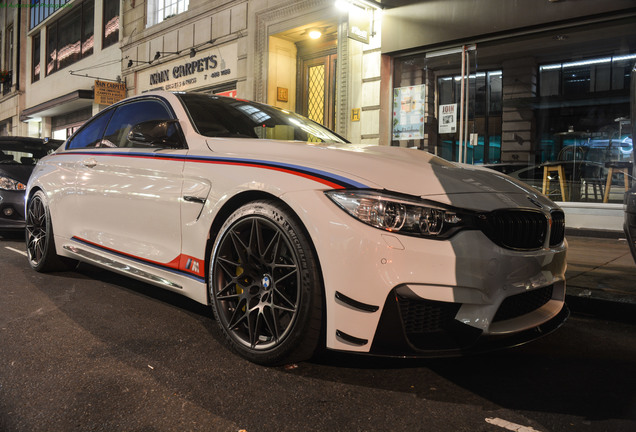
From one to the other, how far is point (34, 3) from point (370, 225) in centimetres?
2983

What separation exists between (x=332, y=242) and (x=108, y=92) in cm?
1621

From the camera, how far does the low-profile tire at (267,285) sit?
2207 millimetres

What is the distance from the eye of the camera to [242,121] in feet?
11.1

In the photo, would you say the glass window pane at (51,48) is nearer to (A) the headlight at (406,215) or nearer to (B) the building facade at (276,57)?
(B) the building facade at (276,57)

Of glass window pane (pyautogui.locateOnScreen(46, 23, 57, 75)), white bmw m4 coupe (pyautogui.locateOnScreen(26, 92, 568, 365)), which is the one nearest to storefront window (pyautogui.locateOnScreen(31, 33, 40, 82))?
glass window pane (pyautogui.locateOnScreen(46, 23, 57, 75))

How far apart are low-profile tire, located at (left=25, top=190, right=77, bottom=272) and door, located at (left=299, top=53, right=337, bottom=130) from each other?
6.58 metres

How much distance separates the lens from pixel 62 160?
4332mm

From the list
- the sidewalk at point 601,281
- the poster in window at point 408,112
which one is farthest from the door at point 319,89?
the sidewalk at point 601,281

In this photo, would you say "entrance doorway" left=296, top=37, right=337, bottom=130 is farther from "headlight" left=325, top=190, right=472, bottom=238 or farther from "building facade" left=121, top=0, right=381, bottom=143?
"headlight" left=325, top=190, right=472, bottom=238

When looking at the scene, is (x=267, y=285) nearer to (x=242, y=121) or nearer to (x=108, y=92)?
(x=242, y=121)

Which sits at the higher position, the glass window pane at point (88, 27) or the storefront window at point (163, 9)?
the glass window pane at point (88, 27)

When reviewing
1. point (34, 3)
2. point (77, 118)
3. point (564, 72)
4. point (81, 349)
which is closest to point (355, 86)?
point (564, 72)

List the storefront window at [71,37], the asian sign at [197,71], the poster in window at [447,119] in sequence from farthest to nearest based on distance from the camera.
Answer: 1. the storefront window at [71,37]
2. the asian sign at [197,71]
3. the poster in window at [447,119]

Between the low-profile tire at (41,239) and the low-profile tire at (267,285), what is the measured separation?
8.19 ft
